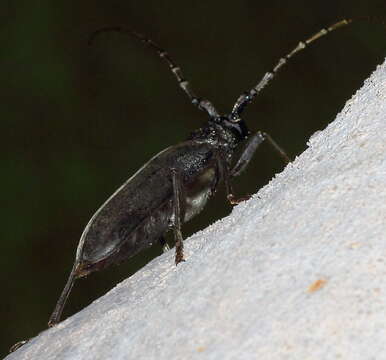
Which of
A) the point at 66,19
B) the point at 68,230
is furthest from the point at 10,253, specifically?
the point at 66,19

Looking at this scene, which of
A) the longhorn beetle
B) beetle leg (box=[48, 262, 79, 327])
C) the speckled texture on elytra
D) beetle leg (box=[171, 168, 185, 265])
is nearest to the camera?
the speckled texture on elytra

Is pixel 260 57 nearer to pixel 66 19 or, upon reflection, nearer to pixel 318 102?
pixel 318 102

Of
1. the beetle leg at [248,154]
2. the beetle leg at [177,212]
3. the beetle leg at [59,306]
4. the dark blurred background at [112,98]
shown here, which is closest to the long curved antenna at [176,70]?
the beetle leg at [248,154]

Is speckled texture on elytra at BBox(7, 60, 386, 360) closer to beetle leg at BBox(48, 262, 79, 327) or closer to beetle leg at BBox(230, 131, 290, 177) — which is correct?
beetle leg at BBox(48, 262, 79, 327)

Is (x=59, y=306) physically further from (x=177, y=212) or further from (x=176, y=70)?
(x=176, y=70)

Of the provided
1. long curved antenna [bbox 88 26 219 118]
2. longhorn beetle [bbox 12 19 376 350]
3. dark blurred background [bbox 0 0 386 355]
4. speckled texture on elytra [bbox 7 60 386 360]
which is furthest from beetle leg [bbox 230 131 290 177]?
dark blurred background [bbox 0 0 386 355]

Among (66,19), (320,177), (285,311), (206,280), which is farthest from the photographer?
(66,19)
